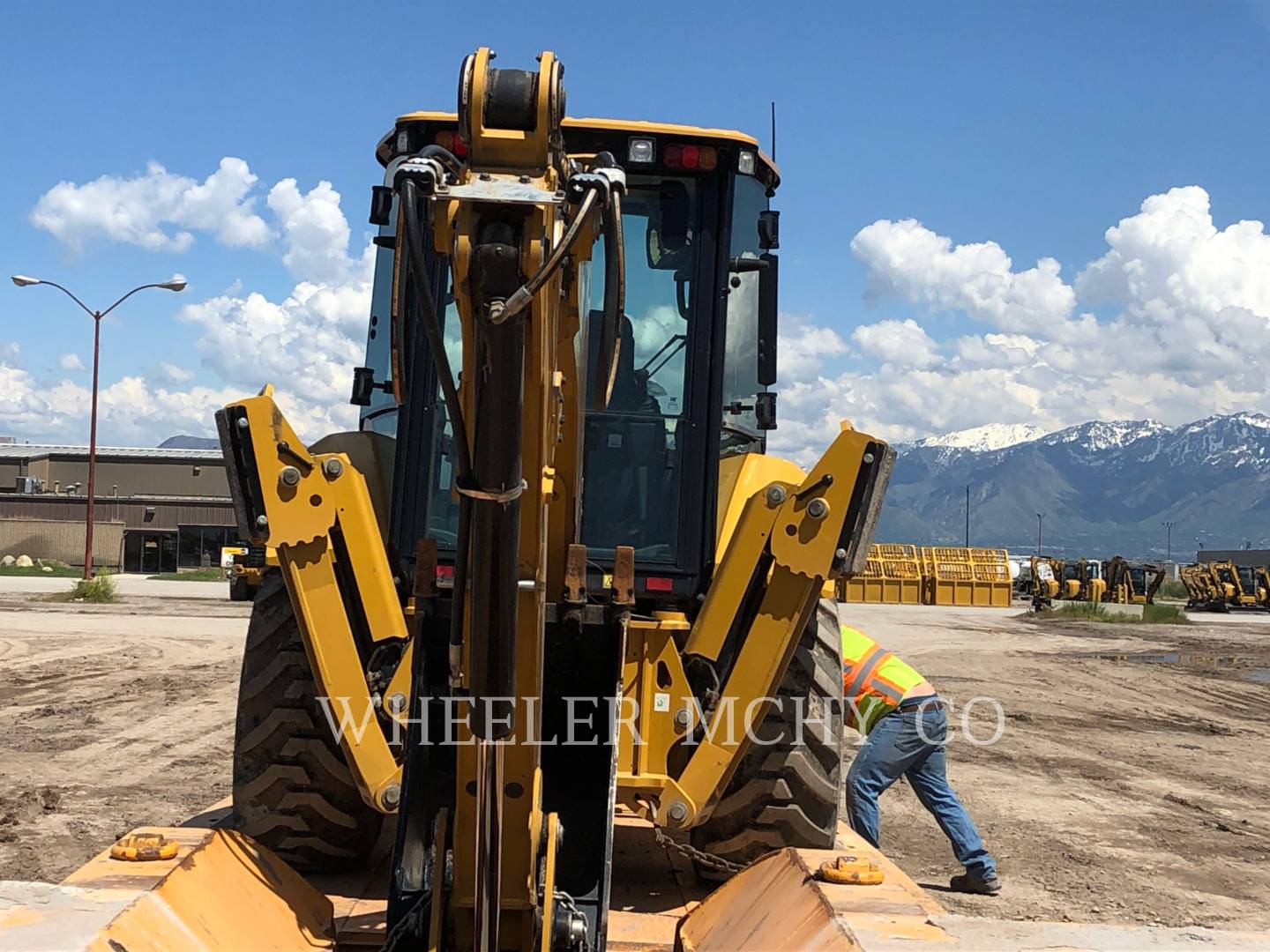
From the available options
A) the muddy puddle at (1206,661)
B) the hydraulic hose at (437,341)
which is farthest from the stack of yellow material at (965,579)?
the hydraulic hose at (437,341)

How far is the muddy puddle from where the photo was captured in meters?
20.7

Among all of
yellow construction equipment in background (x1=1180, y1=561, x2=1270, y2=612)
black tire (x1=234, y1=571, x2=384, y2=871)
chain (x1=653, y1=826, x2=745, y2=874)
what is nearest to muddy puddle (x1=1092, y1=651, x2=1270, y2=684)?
chain (x1=653, y1=826, x2=745, y2=874)

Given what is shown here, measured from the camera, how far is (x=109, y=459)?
195 feet

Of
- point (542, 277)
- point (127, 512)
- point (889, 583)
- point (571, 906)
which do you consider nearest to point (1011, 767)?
point (571, 906)

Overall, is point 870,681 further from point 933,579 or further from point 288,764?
point 933,579

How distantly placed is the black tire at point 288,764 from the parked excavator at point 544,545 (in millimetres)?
10

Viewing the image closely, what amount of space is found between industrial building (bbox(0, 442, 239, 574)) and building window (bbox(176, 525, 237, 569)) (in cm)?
4

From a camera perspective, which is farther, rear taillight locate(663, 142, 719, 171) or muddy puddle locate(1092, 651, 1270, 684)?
muddy puddle locate(1092, 651, 1270, 684)

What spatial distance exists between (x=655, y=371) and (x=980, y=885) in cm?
348

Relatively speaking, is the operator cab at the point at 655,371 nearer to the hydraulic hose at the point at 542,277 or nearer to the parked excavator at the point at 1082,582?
the hydraulic hose at the point at 542,277

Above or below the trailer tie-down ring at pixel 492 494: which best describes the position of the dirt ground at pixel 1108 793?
below

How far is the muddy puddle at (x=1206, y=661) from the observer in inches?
814

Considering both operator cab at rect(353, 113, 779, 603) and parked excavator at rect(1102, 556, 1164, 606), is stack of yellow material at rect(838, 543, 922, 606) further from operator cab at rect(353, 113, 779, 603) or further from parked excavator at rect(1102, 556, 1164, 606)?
operator cab at rect(353, 113, 779, 603)

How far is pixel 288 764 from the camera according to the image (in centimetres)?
474
